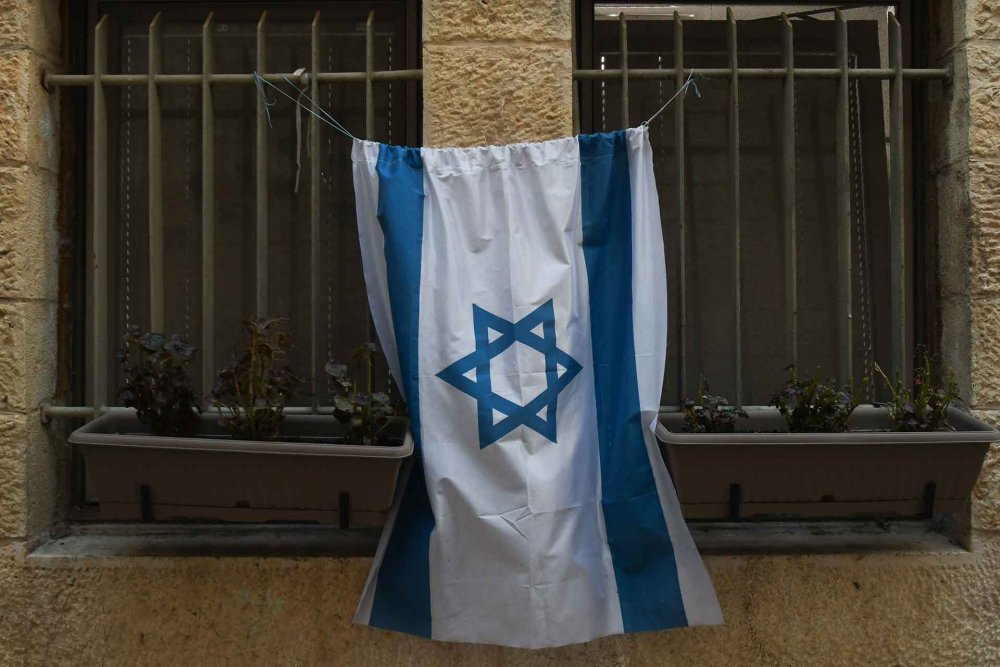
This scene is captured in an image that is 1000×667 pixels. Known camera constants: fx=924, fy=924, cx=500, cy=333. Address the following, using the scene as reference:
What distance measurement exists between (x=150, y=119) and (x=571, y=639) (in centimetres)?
220

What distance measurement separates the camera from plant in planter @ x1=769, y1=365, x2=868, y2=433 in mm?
2867

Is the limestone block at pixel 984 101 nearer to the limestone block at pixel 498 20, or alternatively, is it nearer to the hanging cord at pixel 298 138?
the limestone block at pixel 498 20

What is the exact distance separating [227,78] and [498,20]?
945 mm

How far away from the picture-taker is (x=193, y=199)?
3.53m

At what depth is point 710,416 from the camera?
2912 millimetres

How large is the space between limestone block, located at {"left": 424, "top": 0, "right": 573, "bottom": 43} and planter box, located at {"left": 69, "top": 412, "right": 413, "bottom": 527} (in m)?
1.39

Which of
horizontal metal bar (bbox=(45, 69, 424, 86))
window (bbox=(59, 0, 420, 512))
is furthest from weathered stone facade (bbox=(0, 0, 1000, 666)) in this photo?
window (bbox=(59, 0, 420, 512))

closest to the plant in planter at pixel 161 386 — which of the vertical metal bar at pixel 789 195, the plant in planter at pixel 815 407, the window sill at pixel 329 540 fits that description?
the window sill at pixel 329 540

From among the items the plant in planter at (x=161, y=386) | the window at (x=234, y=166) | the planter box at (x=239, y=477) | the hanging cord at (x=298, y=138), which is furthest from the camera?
the window at (x=234, y=166)

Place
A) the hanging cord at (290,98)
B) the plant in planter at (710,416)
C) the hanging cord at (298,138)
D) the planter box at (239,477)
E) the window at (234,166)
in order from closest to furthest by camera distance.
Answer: the planter box at (239,477)
the plant in planter at (710,416)
the hanging cord at (290,98)
the hanging cord at (298,138)
the window at (234,166)

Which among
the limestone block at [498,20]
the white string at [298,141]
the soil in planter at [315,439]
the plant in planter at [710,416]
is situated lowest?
the soil in planter at [315,439]

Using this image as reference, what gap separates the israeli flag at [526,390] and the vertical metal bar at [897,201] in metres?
0.90

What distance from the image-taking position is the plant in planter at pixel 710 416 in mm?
2920

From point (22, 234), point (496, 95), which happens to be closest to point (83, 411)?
point (22, 234)
